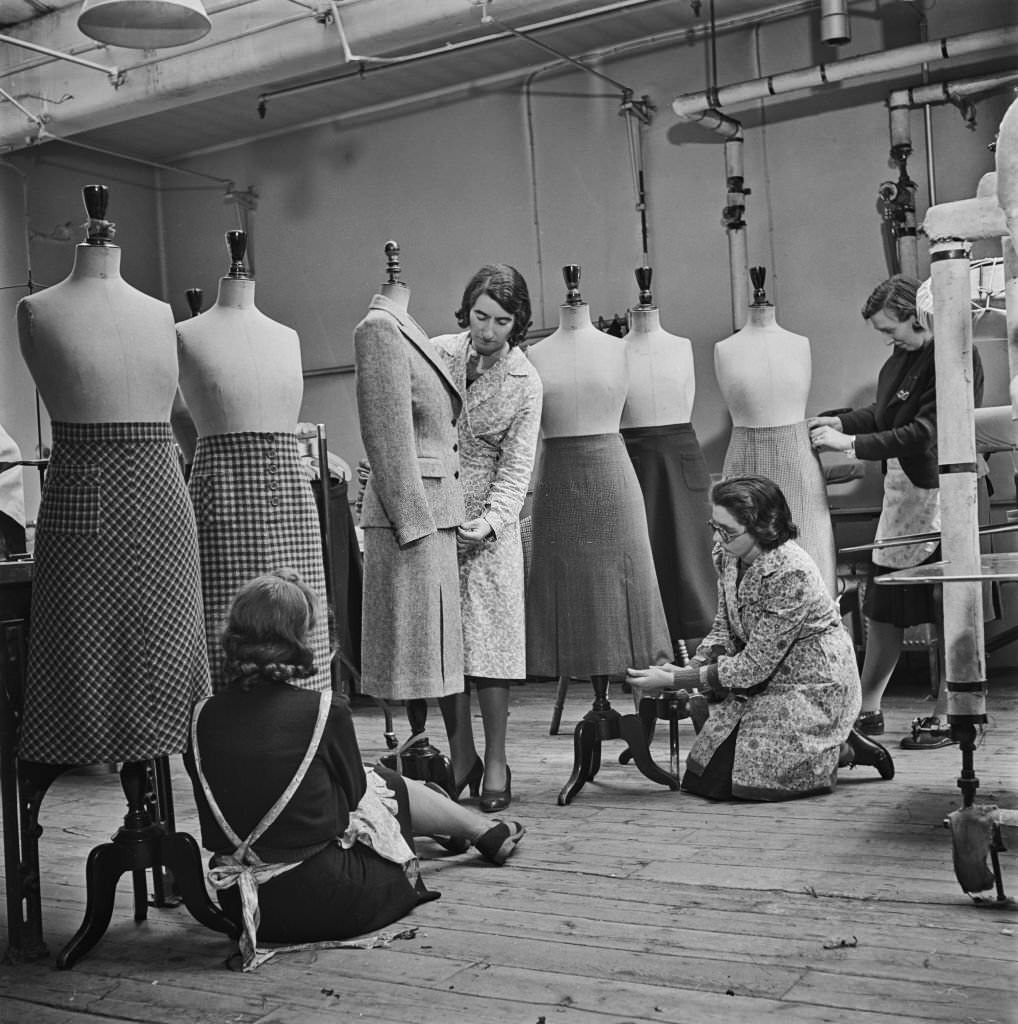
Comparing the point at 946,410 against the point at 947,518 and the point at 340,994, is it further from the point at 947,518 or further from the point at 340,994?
the point at 340,994

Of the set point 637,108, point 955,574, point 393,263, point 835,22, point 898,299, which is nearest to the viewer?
point 955,574

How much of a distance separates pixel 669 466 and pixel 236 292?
75.3 inches

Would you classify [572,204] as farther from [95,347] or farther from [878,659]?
[95,347]

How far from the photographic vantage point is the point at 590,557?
13.4 ft

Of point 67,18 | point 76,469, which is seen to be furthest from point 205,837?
point 67,18

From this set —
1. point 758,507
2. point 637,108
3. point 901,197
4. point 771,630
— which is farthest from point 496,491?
point 637,108

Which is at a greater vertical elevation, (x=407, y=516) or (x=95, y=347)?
(x=95, y=347)

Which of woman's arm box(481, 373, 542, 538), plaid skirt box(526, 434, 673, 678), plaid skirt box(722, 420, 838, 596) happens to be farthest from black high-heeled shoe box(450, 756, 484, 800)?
plaid skirt box(722, 420, 838, 596)

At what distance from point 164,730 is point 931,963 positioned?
152 cm

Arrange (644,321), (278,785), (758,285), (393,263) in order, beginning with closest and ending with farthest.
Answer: (278,785) < (393,263) < (644,321) < (758,285)

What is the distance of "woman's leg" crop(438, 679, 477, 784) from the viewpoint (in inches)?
150

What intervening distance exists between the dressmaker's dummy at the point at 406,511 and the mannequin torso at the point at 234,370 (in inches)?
17.4

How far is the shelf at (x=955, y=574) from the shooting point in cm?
215

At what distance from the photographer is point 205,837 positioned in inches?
104
